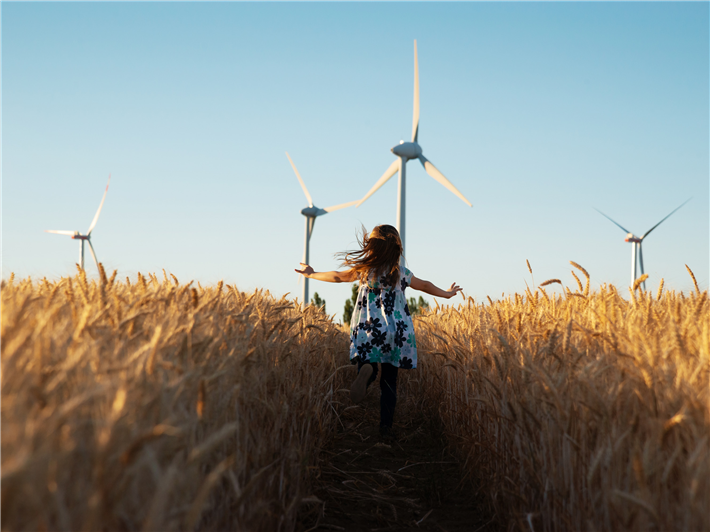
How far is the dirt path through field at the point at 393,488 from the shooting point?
13.4 ft

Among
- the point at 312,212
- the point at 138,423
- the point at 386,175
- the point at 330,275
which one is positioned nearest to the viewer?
the point at 138,423

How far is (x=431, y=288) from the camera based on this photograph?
7031 millimetres

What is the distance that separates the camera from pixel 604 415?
2.95m

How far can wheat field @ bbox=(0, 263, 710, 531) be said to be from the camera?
68.7 inches

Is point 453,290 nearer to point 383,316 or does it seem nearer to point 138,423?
point 383,316

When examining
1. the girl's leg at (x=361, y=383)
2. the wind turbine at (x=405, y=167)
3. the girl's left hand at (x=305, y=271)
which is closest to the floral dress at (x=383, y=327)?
the girl's leg at (x=361, y=383)

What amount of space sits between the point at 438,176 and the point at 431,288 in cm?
1954

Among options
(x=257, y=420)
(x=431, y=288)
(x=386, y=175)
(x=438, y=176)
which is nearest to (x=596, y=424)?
(x=257, y=420)

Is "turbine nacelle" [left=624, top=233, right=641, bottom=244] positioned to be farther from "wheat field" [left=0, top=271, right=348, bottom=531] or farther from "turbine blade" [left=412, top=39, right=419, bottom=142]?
"wheat field" [left=0, top=271, right=348, bottom=531]

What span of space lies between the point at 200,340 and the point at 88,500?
53.9 inches

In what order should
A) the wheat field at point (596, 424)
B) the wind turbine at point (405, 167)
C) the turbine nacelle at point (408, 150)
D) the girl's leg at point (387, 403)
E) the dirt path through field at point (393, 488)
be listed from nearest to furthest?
the wheat field at point (596, 424)
the dirt path through field at point (393, 488)
the girl's leg at point (387, 403)
the wind turbine at point (405, 167)
the turbine nacelle at point (408, 150)

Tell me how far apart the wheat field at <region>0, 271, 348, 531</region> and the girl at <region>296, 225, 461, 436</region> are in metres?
2.00

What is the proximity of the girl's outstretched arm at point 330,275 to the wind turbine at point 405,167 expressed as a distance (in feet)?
54.8

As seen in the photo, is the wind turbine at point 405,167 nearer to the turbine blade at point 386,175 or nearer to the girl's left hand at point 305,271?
the turbine blade at point 386,175
